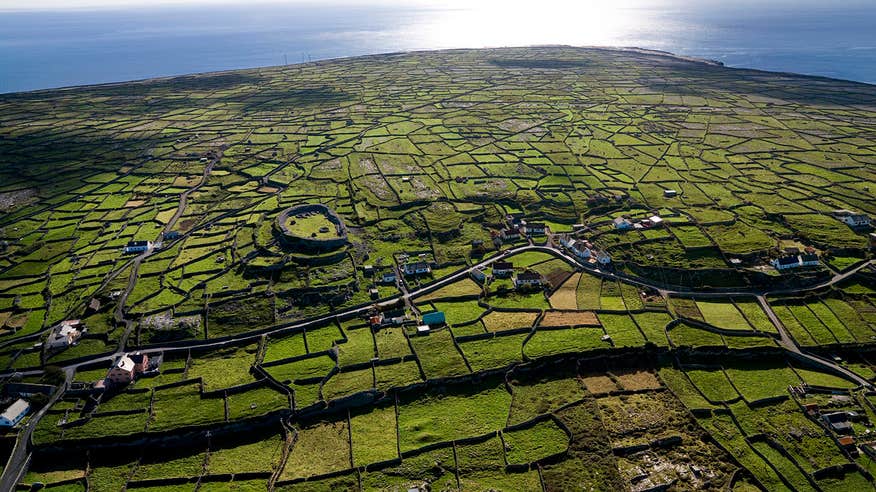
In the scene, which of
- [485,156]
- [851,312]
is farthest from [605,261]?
[485,156]

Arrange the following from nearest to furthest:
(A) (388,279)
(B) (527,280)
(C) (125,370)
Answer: (C) (125,370)
(B) (527,280)
(A) (388,279)

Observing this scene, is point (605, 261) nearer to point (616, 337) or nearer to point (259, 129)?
point (616, 337)

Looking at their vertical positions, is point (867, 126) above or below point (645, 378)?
above

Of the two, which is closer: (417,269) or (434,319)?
(434,319)

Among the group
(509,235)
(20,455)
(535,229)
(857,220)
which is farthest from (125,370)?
(857,220)

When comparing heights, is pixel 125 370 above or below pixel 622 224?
below

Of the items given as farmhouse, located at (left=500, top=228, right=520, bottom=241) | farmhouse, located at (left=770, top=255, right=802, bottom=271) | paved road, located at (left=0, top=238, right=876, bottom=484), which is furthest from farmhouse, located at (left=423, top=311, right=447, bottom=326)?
farmhouse, located at (left=770, top=255, right=802, bottom=271)

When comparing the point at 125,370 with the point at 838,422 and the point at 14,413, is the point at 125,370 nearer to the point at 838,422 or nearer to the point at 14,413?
the point at 14,413
